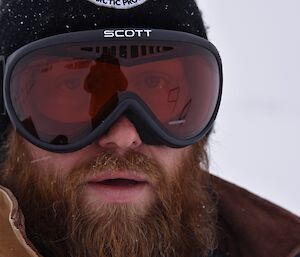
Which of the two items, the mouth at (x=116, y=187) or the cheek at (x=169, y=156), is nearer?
the mouth at (x=116, y=187)

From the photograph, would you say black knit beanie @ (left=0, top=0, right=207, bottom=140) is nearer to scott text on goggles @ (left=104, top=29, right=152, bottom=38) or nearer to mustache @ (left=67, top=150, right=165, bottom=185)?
scott text on goggles @ (left=104, top=29, right=152, bottom=38)

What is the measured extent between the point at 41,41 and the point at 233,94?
15.3 ft

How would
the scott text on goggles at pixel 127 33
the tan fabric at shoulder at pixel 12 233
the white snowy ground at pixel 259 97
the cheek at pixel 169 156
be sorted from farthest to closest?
the white snowy ground at pixel 259 97, the cheek at pixel 169 156, the scott text on goggles at pixel 127 33, the tan fabric at shoulder at pixel 12 233

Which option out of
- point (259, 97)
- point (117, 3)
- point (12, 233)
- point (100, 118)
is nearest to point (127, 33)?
point (117, 3)

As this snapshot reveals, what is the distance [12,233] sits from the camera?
188 centimetres

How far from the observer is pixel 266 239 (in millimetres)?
2449

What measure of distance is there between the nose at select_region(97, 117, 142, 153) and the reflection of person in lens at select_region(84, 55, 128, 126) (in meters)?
0.05

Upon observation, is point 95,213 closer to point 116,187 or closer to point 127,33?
point 116,187

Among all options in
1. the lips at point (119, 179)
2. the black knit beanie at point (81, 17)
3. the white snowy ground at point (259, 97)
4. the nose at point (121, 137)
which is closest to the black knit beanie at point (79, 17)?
the black knit beanie at point (81, 17)

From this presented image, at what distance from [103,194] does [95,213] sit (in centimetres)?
6

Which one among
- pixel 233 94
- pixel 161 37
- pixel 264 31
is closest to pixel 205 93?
pixel 161 37

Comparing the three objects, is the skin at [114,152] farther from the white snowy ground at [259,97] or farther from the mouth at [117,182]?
the white snowy ground at [259,97]

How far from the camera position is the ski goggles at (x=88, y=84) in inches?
78.9

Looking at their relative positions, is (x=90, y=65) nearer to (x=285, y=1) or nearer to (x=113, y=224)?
(x=113, y=224)
